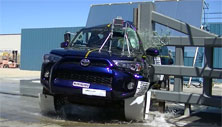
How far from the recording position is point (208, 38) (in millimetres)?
6316

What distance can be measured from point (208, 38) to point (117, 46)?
187cm

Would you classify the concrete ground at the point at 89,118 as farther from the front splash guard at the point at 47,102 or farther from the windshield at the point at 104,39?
the windshield at the point at 104,39

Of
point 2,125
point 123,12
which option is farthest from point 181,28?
point 123,12

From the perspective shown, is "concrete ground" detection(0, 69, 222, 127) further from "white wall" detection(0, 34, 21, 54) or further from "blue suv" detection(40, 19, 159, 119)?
"white wall" detection(0, 34, 21, 54)

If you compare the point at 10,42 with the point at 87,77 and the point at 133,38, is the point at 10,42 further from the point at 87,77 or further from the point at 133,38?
the point at 87,77

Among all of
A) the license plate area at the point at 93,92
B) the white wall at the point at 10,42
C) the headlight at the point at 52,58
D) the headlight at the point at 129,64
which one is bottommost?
the license plate area at the point at 93,92

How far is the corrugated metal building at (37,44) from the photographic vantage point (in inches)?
1184

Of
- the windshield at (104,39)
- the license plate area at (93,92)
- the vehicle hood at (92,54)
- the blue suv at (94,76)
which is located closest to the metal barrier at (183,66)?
the windshield at (104,39)

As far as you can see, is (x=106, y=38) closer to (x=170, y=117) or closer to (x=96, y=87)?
(x=96, y=87)

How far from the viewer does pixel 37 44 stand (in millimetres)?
31422

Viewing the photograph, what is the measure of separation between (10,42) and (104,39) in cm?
5802

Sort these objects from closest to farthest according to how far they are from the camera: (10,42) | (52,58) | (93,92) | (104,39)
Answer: (93,92), (52,58), (104,39), (10,42)

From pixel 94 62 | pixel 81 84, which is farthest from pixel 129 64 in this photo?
pixel 81 84

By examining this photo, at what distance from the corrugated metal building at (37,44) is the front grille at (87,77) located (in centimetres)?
2453
